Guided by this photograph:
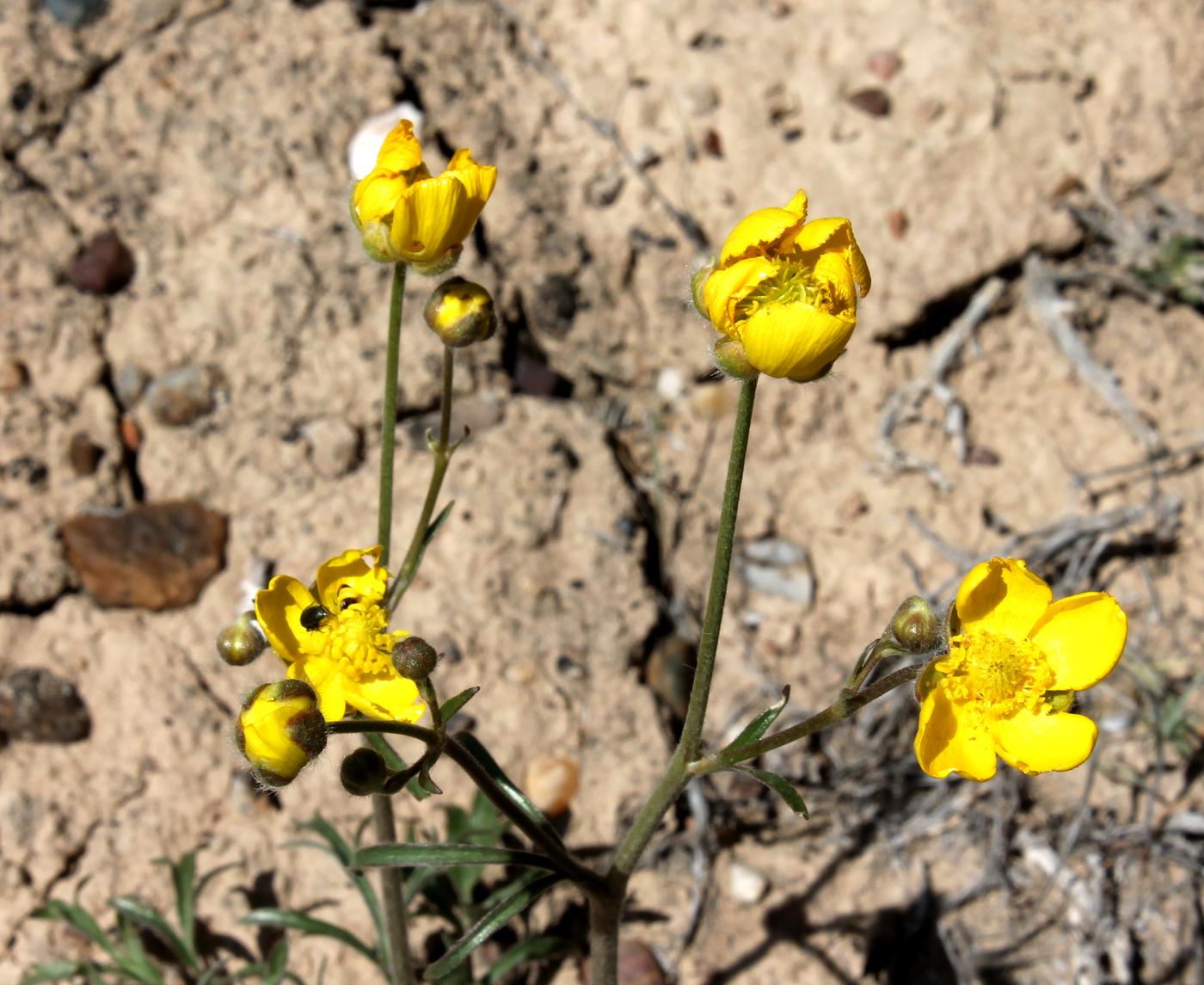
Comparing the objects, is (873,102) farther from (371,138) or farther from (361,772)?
(361,772)

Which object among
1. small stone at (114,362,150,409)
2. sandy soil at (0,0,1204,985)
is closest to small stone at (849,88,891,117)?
sandy soil at (0,0,1204,985)

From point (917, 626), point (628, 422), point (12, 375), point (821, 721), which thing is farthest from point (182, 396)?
point (917, 626)

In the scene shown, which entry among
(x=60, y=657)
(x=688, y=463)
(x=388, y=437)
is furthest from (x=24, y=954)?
(x=688, y=463)

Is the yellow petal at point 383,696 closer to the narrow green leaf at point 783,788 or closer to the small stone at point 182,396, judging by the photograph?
the narrow green leaf at point 783,788

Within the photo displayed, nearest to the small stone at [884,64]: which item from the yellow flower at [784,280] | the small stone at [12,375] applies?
the yellow flower at [784,280]

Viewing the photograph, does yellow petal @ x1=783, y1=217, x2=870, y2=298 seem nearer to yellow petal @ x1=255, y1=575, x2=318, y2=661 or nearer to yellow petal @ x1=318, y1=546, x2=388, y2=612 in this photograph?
yellow petal @ x1=318, y1=546, x2=388, y2=612
